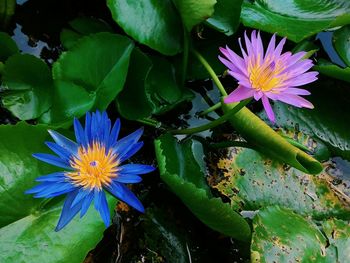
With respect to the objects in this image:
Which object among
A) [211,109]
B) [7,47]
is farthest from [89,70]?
[211,109]

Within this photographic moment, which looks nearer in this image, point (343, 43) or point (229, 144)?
point (229, 144)

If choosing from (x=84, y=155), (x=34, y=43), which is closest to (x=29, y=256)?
(x=84, y=155)

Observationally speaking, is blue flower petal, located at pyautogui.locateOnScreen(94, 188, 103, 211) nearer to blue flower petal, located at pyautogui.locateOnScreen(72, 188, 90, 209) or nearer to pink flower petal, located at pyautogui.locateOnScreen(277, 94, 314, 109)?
blue flower petal, located at pyautogui.locateOnScreen(72, 188, 90, 209)

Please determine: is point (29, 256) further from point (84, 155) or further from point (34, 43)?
point (34, 43)

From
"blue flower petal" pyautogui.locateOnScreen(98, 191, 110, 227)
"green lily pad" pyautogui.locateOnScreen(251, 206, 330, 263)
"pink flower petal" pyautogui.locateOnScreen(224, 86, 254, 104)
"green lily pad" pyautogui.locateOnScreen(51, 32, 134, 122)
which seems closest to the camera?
"blue flower petal" pyautogui.locateOnScreen(98, 191, 110, 227)

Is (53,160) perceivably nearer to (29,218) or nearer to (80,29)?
(29,218)

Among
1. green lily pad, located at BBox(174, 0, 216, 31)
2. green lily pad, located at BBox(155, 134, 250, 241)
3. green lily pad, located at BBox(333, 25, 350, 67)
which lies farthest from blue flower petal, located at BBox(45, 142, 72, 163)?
green lily pad, located at BBox(333, 25, 350, 67)
